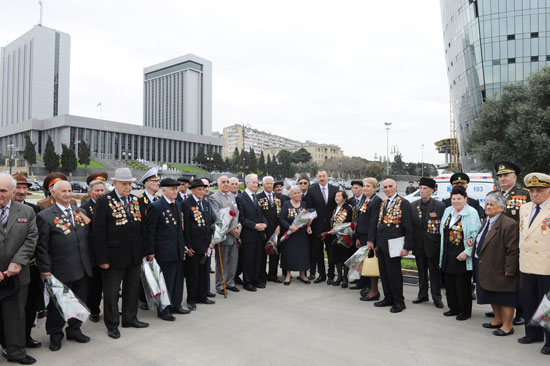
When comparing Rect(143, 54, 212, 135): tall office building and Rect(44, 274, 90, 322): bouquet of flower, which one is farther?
Rect(143, 54, 212, 135): tall office building

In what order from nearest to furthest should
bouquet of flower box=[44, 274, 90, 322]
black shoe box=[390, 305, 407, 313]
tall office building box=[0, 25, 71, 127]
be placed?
1. bouquet of flower box=[44, 274, 90, 322]
2. black shoe box=[390, 305, 407, 313]
3. tall office building box=[0, 25, 71, 127]

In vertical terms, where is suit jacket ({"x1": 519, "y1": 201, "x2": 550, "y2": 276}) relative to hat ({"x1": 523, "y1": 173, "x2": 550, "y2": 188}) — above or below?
below

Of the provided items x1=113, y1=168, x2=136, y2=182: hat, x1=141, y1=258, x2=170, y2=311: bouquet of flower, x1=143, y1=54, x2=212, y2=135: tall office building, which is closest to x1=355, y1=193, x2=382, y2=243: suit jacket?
x1=141, y1=258, x2=170, y2=311: bouquet of flower

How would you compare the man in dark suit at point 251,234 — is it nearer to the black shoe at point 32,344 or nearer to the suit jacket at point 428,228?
the suit jacket at point 428,228

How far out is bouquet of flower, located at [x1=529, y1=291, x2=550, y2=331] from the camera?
375 centimetres

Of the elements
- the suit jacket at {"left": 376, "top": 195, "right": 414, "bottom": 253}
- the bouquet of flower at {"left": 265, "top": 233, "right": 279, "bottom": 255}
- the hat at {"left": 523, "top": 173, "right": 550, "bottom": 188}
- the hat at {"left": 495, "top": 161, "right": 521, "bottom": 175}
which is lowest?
the bouquet of flower at {"left": 265, "top": 233, "right": 279, "bottom": 255}

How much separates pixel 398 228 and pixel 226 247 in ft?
9.31

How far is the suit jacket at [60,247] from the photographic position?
155 inches

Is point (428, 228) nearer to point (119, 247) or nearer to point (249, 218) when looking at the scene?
point (249, 218)

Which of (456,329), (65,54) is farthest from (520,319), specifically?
(65,54)

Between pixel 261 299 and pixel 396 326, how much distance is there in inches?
82.3

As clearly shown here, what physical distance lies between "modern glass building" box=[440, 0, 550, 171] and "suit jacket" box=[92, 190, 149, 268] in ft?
123

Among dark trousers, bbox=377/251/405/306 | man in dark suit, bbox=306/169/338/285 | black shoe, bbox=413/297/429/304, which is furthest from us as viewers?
man in dark suit, bbox=306/169/338/285

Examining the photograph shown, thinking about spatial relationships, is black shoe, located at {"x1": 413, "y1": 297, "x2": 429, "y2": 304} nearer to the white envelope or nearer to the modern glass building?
the white envelope
